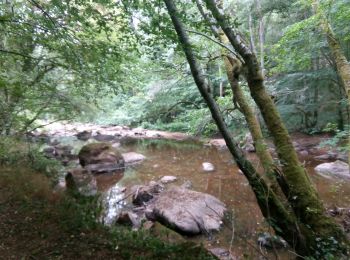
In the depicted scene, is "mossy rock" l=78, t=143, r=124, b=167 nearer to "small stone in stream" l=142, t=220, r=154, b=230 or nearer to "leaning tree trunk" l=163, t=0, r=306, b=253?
"small stone in stream" l=142, t=220, r=154, b=230

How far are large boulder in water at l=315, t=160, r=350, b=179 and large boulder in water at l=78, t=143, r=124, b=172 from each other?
291 inches

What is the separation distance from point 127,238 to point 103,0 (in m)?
3.06

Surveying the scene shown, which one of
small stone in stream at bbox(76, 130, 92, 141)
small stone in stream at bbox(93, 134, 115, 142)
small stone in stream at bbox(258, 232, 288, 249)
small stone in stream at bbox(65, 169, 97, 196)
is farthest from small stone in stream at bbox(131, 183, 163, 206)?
small stone in stream at bbox(76, 130, 92, 141)

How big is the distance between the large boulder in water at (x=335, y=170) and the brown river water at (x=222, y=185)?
10.6 inches

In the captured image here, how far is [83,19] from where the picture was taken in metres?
4.41

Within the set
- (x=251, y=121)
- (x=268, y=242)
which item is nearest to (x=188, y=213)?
(x=268, y=242)

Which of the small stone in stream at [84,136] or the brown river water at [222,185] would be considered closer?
the brown river water at [222,185]

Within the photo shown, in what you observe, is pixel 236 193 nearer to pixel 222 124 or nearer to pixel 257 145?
pixel 257 145

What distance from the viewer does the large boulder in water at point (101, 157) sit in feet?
38.8

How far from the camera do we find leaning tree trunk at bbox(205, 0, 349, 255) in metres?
4.04

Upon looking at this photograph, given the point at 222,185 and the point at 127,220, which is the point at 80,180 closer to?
the point at 127,220

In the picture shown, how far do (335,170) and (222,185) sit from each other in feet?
11.9

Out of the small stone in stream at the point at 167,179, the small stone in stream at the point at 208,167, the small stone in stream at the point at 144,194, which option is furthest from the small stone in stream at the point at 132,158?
the small stone in stream at the point at 144,194

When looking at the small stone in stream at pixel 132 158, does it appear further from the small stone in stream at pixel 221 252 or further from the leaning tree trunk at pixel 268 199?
the leaning tree trunk at pixel 268 199
